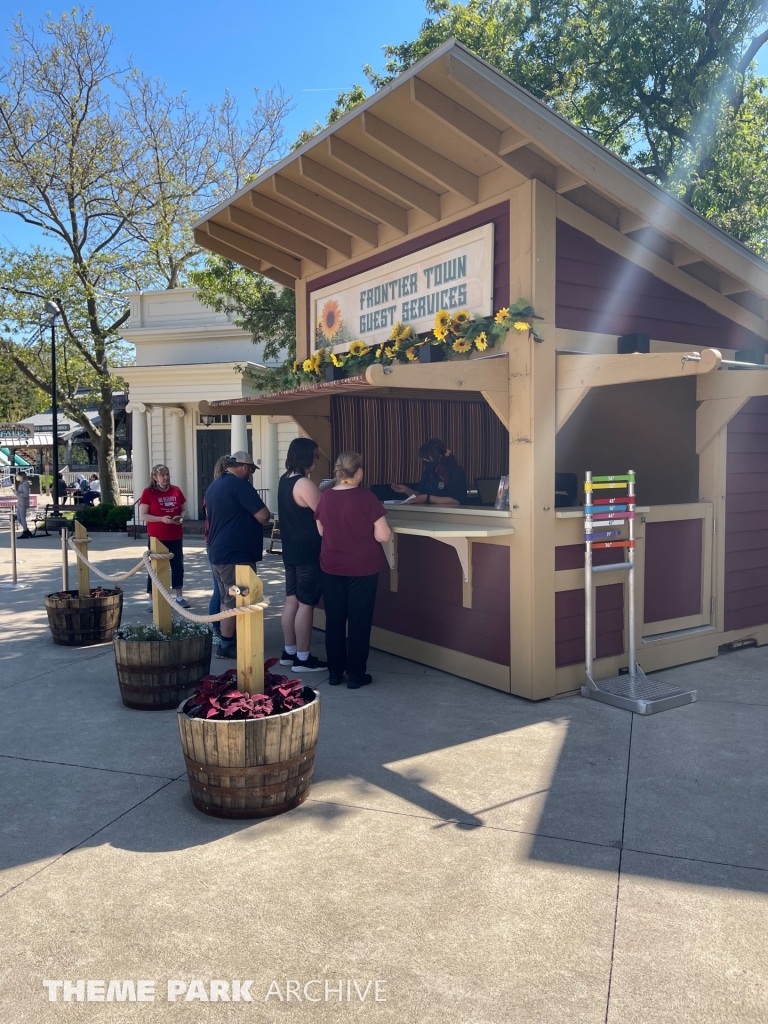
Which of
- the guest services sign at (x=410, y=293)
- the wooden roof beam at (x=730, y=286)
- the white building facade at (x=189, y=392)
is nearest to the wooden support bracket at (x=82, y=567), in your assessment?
the guest services sign at (x=410, y=293)

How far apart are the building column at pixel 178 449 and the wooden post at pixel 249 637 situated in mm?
17670

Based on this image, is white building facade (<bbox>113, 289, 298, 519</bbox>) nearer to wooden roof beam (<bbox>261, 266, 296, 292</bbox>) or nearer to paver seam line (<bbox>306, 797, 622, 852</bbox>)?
wooden roof beam (<bbox>261, 266, 296, 292</bbox>)

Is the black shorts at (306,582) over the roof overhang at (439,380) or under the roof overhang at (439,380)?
under

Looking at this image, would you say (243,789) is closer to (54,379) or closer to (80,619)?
(80,619)

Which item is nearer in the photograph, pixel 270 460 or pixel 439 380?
pixel 439 380

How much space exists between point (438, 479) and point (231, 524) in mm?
1917

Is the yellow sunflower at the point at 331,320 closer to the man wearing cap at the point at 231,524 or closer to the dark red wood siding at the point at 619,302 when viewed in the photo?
the man wearing cap at the point at 231,524

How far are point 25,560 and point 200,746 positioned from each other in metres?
12.1

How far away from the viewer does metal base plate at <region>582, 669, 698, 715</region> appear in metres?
5.15

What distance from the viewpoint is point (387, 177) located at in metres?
6.08

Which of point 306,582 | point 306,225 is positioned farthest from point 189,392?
point 306,582

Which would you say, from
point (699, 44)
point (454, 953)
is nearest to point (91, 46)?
point (699, 44)

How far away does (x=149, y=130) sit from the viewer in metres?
21.7

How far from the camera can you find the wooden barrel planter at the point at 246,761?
3.53 metres
